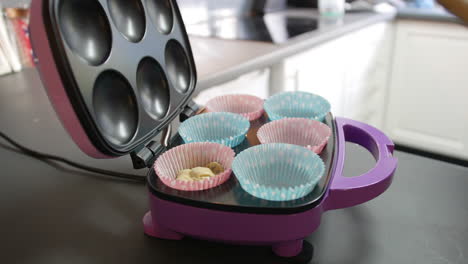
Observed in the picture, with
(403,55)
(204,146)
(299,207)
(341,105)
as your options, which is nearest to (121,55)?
(204,146)

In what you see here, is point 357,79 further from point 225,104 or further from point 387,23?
point 225,104

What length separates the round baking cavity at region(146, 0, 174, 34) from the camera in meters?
0.46

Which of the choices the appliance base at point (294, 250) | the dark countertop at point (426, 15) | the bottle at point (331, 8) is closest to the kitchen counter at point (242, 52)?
the bottle at point (331, 8)

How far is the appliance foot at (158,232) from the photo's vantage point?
0.36 meters

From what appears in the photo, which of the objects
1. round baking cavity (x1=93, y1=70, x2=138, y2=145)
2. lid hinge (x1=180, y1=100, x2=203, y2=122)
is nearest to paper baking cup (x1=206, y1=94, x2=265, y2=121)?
lid hinge (x1=180, y1=100, x2=203, y2=122)

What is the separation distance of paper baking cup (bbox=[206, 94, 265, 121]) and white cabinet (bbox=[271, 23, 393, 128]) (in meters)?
0.59

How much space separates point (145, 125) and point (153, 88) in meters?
0.06

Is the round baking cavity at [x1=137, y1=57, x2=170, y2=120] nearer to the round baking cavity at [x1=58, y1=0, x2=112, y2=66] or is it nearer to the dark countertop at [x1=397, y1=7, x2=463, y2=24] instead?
the round baking cavity at [x1=58, y1=0, x2=112, y2=66]

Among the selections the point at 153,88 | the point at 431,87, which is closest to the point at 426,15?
the point at 431,87

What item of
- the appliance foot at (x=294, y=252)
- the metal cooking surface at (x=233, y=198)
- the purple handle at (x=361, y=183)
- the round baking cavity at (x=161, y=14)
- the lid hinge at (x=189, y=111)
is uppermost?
the round baking cavity at (x=161, y=14)

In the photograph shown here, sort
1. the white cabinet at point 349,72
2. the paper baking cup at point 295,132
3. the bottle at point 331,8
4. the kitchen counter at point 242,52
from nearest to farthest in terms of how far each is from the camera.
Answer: the paper baking cup at point 295,132 → the kitchen counter at point 242,52 → the white cabinet at point 349,72 → the bottle at point 331,8

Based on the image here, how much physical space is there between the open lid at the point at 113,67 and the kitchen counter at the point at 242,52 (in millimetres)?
298

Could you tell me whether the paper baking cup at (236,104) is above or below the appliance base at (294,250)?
above

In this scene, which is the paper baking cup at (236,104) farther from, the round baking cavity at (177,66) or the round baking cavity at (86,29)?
the round baking cavity at (86,29)
